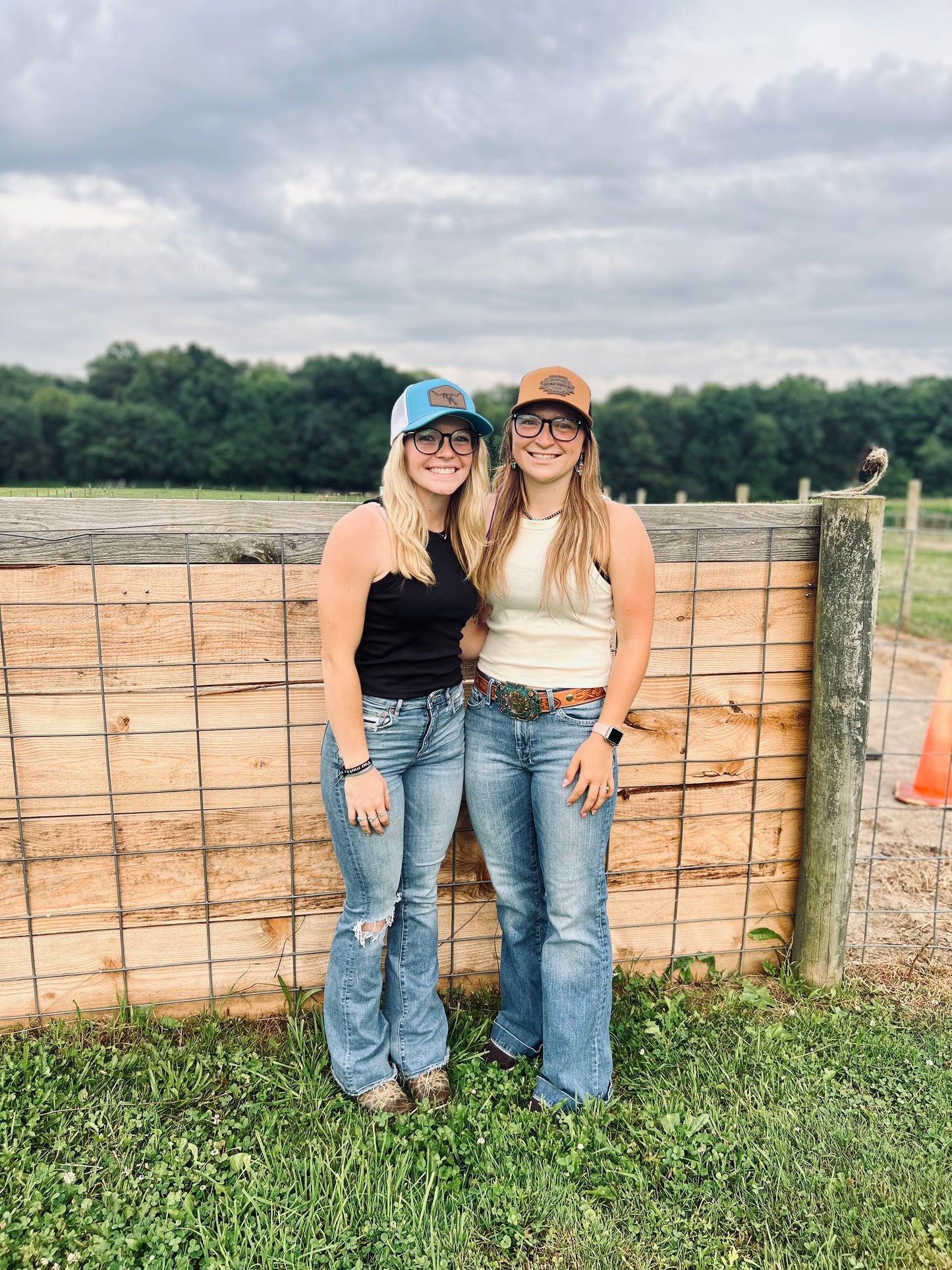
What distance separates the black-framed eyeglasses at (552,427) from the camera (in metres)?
2.56

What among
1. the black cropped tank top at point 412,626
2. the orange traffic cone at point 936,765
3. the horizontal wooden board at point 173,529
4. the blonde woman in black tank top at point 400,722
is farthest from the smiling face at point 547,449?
the orange traffic cone at point 936,765

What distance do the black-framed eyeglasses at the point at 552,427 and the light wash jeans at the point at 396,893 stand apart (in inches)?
31.8

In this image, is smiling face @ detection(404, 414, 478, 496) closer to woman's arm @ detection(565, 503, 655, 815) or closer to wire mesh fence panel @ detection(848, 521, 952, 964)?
woman's arm @ detection(565, 503, 655, 815)

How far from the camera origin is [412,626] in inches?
99.4

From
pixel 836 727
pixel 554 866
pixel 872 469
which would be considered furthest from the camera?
pixel 836 727

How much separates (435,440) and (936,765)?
4656 millimetres

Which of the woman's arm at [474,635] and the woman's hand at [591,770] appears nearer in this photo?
the woman's hand at [591,770]

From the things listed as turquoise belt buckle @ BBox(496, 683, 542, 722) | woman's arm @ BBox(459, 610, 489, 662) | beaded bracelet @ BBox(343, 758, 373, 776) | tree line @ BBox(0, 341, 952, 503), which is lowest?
beaded bracelet @ BBox(343, 758, 373, 776)

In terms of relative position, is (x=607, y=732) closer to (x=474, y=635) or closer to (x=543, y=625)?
(x=543, y=625)

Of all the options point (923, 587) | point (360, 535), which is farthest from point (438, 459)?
point (923, 587)

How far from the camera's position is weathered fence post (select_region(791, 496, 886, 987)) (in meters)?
3.22

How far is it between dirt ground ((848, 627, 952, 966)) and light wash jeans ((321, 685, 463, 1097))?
1784 millimetres

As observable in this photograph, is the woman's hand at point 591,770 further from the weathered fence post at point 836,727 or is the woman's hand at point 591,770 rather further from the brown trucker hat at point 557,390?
the weathered fence post at point 836,727

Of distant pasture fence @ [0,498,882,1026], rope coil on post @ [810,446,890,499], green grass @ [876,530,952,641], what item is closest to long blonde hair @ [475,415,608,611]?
distant pasture fence @ [0,498,882,1026]
